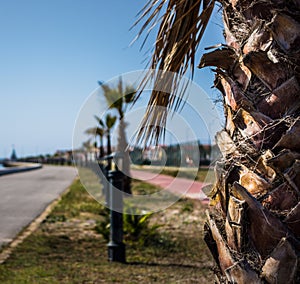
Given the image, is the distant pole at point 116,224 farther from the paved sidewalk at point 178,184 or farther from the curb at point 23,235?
the curb at point 23,235

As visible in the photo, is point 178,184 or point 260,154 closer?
point 260,154

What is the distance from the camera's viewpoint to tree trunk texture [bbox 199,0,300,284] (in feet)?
7.09

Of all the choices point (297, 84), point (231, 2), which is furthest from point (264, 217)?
point (231, 2)

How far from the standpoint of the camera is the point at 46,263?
6.76m

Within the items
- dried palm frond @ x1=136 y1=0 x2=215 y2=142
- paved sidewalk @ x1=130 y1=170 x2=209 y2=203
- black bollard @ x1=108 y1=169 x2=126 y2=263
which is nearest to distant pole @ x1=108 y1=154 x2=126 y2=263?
black bollard @ x1=108 y1=169 x2=126 y2=263

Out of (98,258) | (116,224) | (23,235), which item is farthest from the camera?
(23,235)

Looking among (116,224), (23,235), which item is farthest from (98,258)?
(23,235)

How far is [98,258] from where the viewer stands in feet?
23.3

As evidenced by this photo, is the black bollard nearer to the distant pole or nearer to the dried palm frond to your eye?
the distant pole

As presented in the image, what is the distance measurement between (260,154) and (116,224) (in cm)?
496

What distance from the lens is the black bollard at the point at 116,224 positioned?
A: 6.83 meters

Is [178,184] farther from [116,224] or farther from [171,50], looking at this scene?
[171,50]

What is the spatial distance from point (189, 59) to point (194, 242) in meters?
5.82

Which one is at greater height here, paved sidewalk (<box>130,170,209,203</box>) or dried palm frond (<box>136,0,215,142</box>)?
dried palm frond (<box>136,0,215,142</box>)
